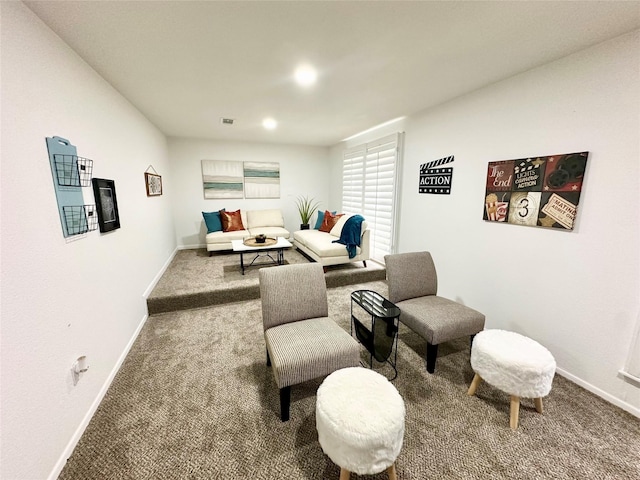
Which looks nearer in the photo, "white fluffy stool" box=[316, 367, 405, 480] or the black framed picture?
"white fluffy stool" box=[316, 367, 405, 480]

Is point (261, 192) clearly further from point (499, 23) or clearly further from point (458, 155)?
point (499, 23)

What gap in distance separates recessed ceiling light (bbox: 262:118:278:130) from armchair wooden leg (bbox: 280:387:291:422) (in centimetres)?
326

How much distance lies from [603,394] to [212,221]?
5.36m

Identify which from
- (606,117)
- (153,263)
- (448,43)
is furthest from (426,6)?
(153,263)

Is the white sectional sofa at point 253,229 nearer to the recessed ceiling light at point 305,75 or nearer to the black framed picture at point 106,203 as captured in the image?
the black framed picture at point 106,203

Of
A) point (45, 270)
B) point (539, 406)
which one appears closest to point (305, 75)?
point (45, 270)

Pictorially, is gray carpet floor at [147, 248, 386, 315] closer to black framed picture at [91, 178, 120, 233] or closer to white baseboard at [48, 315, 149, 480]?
white baseboard at [48, 315, 149, 480]

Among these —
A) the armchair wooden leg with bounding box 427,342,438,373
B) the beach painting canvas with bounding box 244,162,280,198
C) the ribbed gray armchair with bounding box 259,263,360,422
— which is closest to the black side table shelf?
the armchair wooden leg with bounding box 427,342,438,373

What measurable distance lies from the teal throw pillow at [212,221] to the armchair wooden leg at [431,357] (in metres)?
4.29

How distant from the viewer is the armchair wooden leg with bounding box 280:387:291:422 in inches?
58.1

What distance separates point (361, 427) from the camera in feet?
3.40

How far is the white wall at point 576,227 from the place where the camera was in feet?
5.16

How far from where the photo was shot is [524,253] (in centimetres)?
210

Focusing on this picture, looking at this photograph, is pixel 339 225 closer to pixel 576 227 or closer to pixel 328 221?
pixel 328 221
